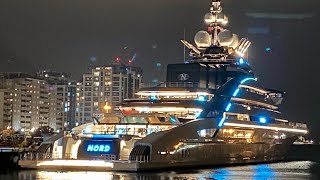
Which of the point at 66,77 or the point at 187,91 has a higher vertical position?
the point at 66,77

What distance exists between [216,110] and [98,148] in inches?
464

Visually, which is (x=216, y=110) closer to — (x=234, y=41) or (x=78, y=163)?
(x=78, y=163)

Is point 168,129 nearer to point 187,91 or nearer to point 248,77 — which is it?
point 187,91

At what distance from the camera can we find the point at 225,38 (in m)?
62.4

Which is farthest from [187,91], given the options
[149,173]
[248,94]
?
[149,173]

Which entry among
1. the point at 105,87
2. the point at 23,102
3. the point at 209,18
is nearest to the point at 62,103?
the point at 23,102

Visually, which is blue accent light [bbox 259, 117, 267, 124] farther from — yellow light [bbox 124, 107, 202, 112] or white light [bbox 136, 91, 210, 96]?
yellow light [bbox 124, 107, 202, 112]

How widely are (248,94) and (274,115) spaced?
7.50 meters

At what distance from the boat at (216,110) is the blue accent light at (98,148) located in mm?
2373

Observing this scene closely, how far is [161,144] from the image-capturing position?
143 ft

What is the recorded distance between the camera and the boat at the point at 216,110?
4559 cm

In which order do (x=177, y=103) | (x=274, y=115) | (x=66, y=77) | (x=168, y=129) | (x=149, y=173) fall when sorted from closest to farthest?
1. (x=149, y=173)
2. (x=168, y=129)
3. (x=177, y=103)
4. (x=274, y=115)
5. (x=66, y=77)

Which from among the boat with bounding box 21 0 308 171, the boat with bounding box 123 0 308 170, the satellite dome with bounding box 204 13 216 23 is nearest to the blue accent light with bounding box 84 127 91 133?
the boat with bounding box 21 0 308 171

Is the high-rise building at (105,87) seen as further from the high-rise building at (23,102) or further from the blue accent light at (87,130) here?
the blue accent light at (87,130)
